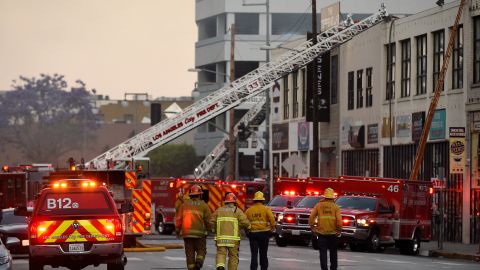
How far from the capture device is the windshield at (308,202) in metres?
46.3

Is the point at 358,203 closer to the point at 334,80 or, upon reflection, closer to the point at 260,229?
the point at 260,229

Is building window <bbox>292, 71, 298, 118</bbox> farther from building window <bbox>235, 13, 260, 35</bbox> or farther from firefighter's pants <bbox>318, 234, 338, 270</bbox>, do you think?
firefighter's pants <bbox>318, 234, 338, 270</bbox>

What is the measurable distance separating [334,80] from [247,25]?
48.5 meters

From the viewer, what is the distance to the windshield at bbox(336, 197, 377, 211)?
43.4 m

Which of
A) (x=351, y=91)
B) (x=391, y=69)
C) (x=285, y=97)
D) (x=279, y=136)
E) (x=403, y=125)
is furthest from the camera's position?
(x=279, y=136)

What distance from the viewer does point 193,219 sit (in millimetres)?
26281

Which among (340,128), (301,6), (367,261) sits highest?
(301,6)

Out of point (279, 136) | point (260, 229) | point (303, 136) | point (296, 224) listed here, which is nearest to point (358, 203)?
point (296, 224)

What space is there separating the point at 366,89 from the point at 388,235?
828 inches

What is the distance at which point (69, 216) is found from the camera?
27.6 meters

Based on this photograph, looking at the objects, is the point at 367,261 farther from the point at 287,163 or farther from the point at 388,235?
the point at 287,163

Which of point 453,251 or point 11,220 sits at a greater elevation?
point 11,220

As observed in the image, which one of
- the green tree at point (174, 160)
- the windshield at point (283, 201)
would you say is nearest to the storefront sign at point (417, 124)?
the windshield at point (283, 201)

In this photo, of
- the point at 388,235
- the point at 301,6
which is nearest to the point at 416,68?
the point at 388,235
